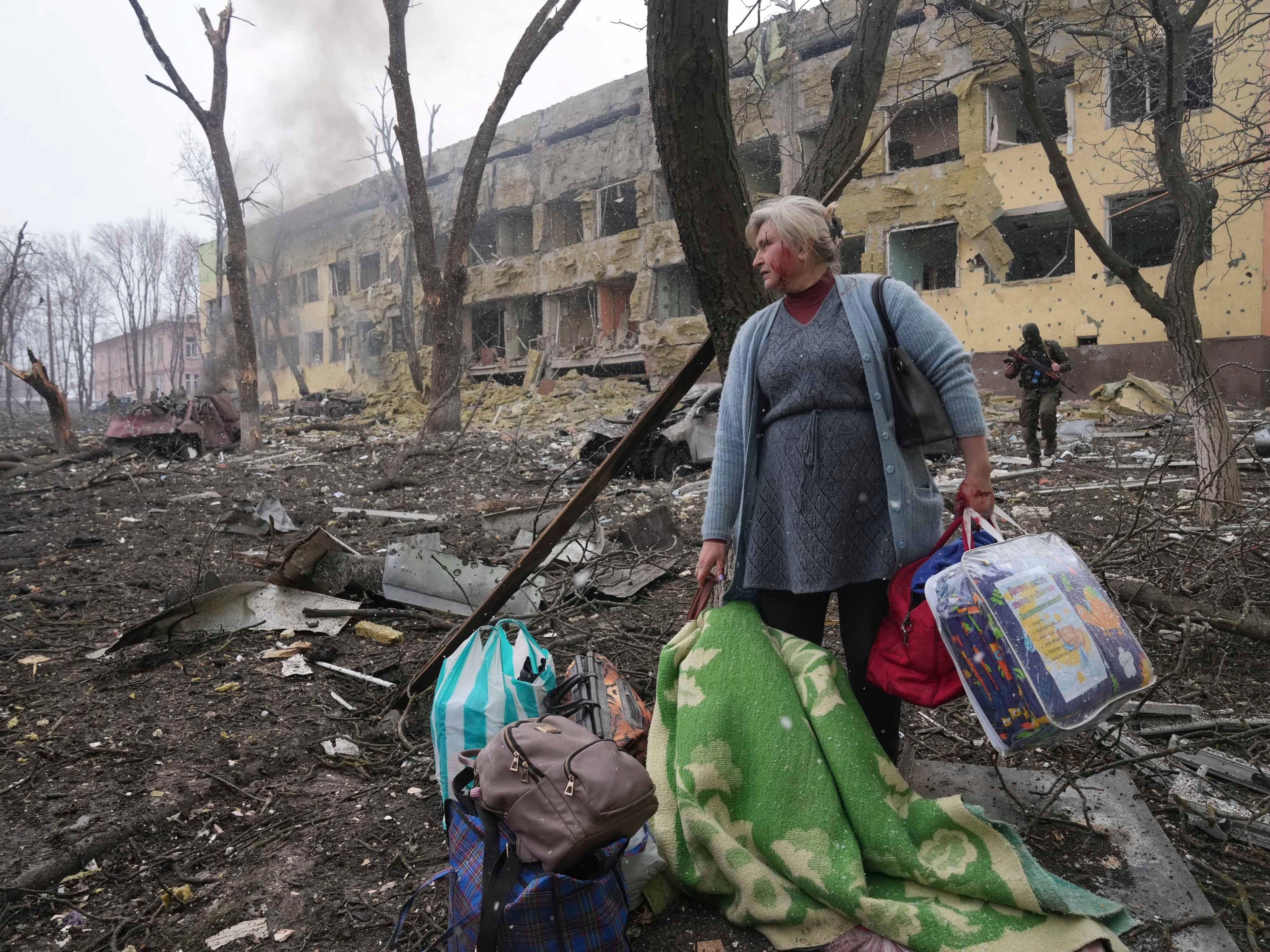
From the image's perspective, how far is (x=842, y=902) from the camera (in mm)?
1893

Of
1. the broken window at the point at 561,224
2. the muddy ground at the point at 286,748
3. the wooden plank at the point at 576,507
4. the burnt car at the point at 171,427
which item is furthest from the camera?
the broken window at the point at 561,224

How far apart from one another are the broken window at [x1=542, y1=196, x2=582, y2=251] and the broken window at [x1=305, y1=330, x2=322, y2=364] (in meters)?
17.4

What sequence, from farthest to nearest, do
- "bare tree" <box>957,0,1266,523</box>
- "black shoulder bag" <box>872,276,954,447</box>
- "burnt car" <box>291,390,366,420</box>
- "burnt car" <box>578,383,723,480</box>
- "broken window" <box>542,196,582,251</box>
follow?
"broken window" <box>542,196,582,251</box>
"burnt car" <box>291,390,366,420</box>
"burnt car" <box>578,383,723,480</box>
"bare tree" <box>957,0,1266,523</box>
"black shoulder bag" <box>872,276,954,447</box>

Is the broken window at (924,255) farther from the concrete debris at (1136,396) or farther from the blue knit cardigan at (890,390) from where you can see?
the blue knit cardigan at (890,390)

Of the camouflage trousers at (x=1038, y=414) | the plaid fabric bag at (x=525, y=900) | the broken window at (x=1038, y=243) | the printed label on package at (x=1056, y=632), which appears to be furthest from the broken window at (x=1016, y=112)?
the plaid fabric bag at (x=525, y=900)

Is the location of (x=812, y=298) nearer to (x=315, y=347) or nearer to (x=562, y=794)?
(x=562, y=794)

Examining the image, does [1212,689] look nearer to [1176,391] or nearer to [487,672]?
[487,672]

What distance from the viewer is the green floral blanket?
6.05 ft

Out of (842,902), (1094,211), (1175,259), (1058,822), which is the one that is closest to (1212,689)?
(1058,822)

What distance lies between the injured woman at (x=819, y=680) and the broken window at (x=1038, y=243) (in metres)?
17.2

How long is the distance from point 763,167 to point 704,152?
22200 millimetres

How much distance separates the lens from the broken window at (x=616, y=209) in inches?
1014

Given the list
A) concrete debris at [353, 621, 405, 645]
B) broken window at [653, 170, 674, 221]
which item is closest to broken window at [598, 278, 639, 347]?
broken window at [653, 170, 674, 221]

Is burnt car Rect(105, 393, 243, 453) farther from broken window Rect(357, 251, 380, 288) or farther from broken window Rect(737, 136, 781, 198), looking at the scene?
broken window Rect(357, 251, 380, 288)
